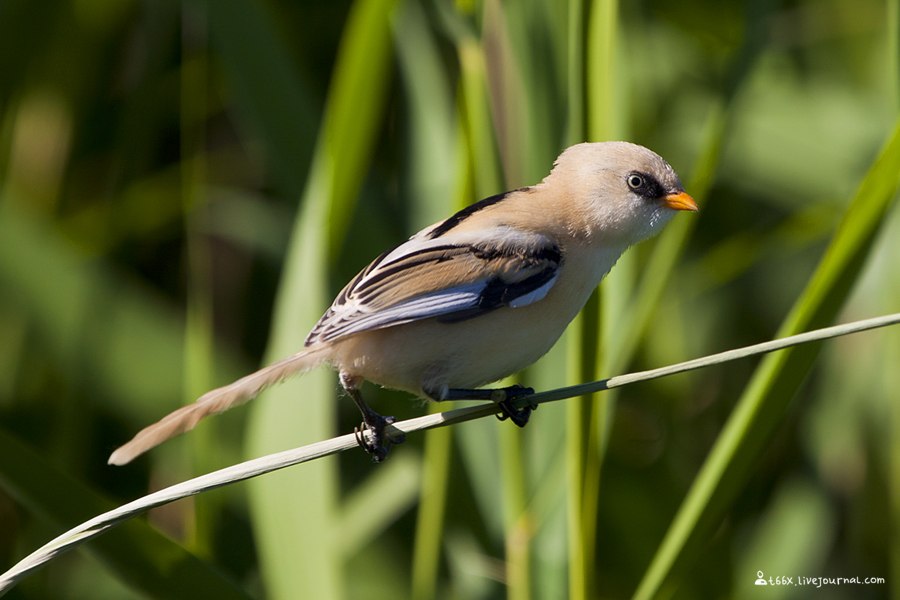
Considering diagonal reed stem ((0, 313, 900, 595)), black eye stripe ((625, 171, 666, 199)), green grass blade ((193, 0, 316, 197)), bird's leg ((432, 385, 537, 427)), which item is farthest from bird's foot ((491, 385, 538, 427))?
green grass blade ((193, 0, 316, 197))

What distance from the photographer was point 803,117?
10.1 feet

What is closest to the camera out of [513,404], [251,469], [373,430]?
[251,469]

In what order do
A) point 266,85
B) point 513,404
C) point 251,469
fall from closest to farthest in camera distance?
1. point 251,469
2. point 513,404
3. point 266,85

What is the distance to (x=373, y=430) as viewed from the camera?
184 centimetres

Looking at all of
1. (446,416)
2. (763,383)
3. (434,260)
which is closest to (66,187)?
(434,260)

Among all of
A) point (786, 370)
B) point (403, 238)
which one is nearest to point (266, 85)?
point (403, 238)

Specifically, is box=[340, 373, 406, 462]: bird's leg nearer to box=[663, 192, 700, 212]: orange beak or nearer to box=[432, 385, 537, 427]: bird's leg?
box=[432, 385, 537, 427]: bird's leg

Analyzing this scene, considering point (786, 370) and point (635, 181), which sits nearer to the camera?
point (786, 370)

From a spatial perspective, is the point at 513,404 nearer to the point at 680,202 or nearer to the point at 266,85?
the point at 680,202

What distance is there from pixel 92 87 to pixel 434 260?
1.81m

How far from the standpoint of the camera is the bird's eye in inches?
77.2

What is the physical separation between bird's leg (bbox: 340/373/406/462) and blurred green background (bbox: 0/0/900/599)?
63mm

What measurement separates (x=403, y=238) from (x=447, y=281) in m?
0.68

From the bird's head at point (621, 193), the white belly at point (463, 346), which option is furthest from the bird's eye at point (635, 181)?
the white belly at point (463, 346)
